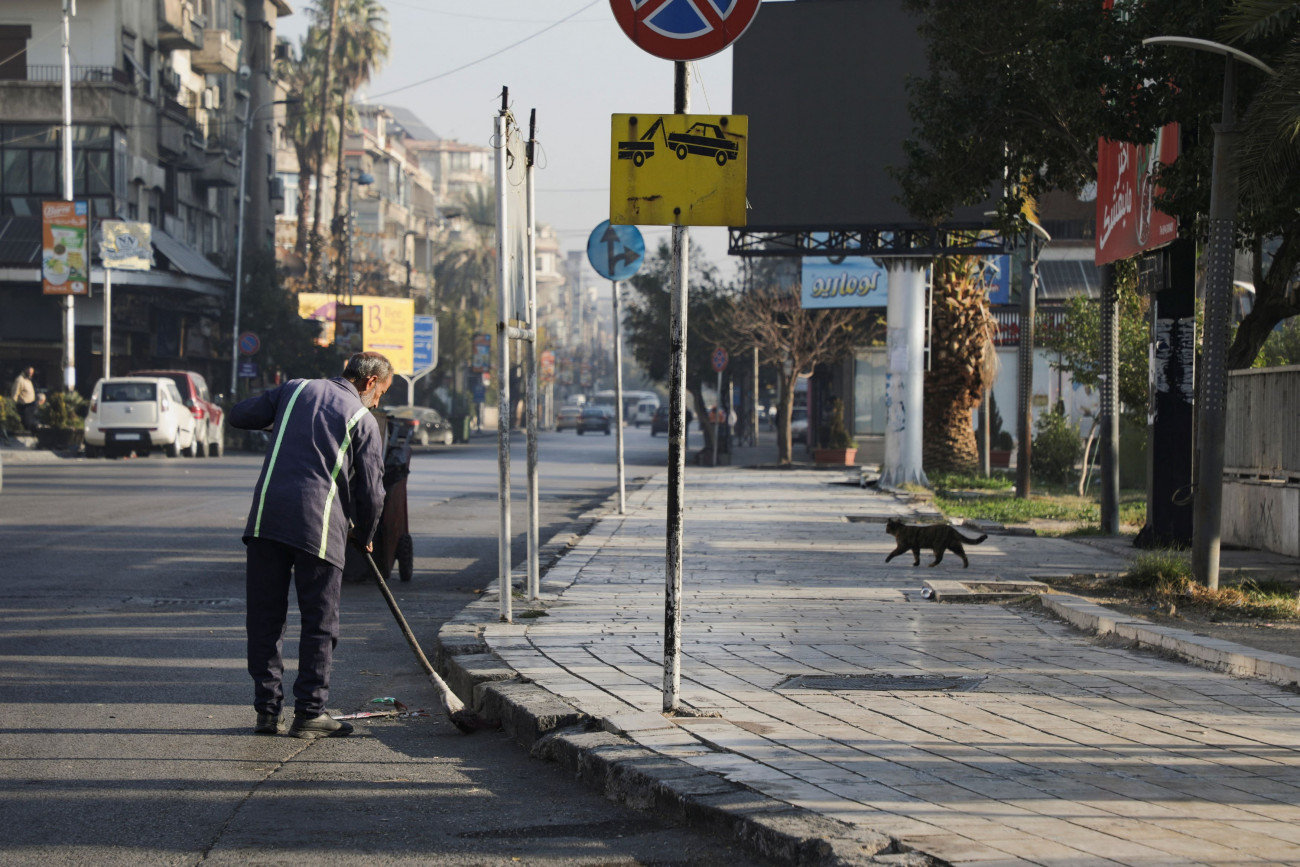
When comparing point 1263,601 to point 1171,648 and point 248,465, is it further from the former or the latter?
point 248,465

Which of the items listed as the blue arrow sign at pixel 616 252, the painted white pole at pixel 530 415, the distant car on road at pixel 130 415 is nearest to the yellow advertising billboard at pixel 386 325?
the distant car on road at pixel 130 415

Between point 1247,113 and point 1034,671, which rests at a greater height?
point 1247,113

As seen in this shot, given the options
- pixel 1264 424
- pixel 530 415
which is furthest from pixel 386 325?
pixel 530 415

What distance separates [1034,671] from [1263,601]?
119 inches

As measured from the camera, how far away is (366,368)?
6527 millimetres

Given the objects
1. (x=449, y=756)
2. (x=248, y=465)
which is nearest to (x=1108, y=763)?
(x=449, y=756)

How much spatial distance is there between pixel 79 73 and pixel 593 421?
36626 millimetres

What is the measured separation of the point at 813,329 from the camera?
128 feet

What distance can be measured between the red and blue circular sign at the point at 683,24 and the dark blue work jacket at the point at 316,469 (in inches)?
78.6

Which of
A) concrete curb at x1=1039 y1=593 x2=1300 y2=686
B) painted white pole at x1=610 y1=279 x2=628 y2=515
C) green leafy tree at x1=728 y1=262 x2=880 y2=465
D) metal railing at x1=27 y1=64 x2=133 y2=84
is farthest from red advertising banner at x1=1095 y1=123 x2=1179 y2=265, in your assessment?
metal railing at x1=27 y1=64 x2=133 y2=84

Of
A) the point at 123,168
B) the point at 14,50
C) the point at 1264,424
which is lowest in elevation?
the point at 1264,424

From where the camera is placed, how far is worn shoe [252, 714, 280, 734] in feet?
19.8

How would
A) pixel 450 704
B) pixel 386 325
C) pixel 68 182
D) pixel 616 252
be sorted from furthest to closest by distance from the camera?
pixel 386 325
pixel 68 182
pixel 616 252
pixel 450 704

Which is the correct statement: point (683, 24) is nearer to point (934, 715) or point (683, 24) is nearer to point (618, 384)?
point (934, 715)
